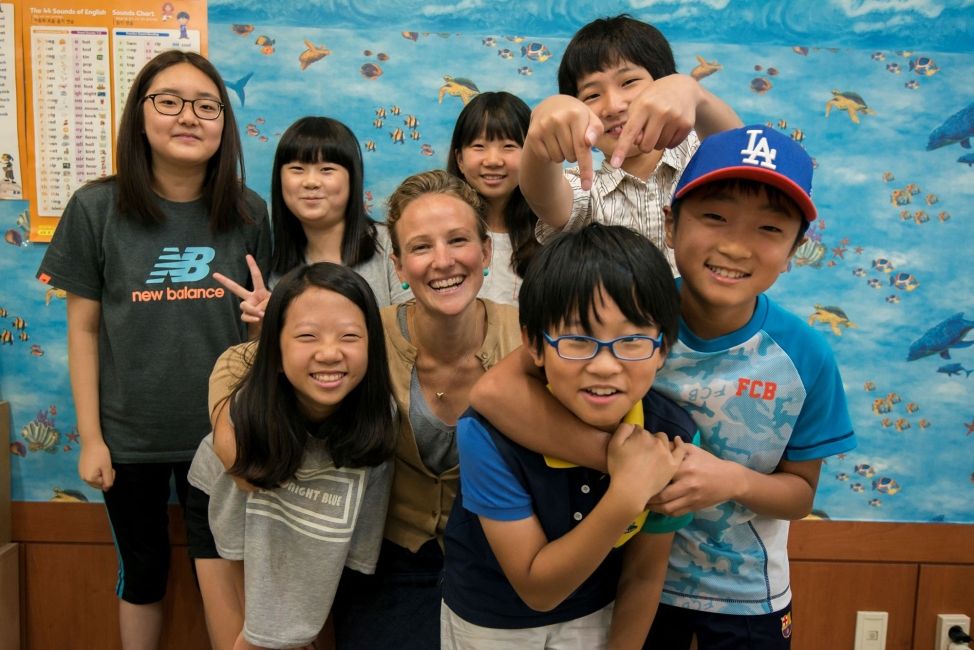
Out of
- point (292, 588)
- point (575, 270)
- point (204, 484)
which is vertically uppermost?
point (575, 270)

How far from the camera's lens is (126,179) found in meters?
1.80

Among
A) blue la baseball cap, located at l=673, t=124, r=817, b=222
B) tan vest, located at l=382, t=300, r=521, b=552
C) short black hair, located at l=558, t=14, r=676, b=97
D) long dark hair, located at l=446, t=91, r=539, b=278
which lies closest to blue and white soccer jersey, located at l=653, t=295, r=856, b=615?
blue la baseball cap, located at l=673, t=124, r=817, b=222

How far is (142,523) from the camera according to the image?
6.41ft

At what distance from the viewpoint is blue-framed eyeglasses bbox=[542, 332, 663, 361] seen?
1.02 m

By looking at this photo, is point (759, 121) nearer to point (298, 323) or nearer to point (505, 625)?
point (298, 323)

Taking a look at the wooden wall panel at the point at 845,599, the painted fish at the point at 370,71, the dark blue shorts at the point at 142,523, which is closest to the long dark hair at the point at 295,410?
the dark blue shorts at the point at 142,523

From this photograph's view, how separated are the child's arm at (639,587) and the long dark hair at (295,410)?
54cm

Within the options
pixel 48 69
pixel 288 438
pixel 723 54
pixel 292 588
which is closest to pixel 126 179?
pixel 48 69

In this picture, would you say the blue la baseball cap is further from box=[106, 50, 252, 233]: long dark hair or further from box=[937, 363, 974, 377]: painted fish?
box=[937, 363, 974, 377]: painted fish

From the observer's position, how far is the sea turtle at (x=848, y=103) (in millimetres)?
2170

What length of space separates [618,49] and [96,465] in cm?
162

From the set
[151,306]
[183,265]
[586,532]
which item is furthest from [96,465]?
[586,532]

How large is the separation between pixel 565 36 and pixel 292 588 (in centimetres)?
167

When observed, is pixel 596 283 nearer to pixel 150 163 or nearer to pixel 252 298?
pixel 252 298
